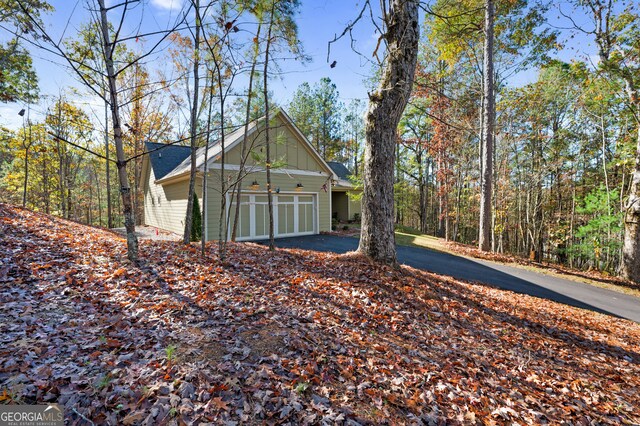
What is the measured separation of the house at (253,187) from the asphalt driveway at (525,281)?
2.90 m

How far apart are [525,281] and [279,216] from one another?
1017cm

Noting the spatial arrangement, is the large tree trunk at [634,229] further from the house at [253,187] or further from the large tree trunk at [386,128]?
the house at [253,187]

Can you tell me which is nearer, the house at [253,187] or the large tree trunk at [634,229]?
the large tree trunk at [634,229]

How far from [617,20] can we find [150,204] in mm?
22534

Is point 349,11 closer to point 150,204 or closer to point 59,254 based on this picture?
point 59,254

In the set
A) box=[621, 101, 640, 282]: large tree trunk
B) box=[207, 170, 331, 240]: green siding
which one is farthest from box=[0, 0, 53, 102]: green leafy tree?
box=[621, 101, 640, 282]: large tree trunk

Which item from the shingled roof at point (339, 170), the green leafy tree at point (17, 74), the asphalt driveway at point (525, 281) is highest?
the green leafy tree at point (17, 74)

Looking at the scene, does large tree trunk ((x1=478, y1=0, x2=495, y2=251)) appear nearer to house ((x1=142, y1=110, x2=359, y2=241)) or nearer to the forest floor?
the forest floor

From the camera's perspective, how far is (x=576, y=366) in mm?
3625

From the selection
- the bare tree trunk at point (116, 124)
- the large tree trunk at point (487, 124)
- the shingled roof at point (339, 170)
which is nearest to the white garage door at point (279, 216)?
the bare tree trunk at point (116, 124)

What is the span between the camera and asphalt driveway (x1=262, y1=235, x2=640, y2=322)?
6.45 metres

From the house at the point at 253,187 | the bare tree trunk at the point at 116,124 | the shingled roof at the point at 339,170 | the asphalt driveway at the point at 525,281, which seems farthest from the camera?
the shingled roof at the point at 339,170

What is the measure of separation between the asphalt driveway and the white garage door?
2.53 m

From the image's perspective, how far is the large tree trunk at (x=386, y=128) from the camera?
5141mm
